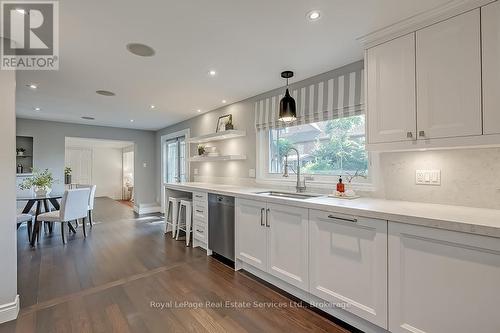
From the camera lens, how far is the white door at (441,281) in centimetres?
121

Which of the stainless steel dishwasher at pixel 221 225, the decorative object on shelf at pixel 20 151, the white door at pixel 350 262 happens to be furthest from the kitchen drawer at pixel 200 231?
the decorative object on shelf at pixel 20 151

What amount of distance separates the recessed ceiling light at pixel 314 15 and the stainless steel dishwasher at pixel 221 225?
197 cm

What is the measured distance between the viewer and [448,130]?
1561mm

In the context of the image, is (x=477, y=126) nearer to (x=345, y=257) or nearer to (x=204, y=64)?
(x=345, y=257)

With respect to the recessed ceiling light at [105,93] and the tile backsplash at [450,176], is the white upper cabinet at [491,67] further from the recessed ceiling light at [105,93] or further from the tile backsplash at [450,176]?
the recessed ceiling light at [105,93]

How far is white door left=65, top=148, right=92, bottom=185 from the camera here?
29.9 feet

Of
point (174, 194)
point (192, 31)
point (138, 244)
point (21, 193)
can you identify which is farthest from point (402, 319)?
point (21, 193)

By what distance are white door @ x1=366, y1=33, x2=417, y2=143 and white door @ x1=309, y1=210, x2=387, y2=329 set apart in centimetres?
73

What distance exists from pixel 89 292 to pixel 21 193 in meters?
3.12

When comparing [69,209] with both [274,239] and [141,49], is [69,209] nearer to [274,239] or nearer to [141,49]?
[141,49]

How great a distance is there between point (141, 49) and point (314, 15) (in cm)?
156

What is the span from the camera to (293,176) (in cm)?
311

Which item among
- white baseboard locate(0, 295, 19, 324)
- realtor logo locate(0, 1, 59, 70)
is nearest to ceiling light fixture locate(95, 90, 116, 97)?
realtor logo locate(0, 1, 59, 70)

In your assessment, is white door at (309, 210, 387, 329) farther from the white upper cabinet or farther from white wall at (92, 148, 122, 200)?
white wall at (92, 148, 122, 200)
